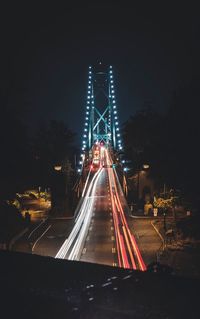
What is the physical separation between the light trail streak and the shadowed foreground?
1614 cm

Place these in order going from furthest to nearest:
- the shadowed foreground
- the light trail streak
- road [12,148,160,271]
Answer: the light trail streak < road [12,148,160,271] < the shadowed foreground

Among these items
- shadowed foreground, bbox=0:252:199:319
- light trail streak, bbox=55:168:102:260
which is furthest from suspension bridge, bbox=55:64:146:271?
shadowed foreground, bbox=0:252:199:319

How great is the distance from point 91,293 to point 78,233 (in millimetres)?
24366

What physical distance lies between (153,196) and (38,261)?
33.5 metres

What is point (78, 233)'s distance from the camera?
A: 96.0 feet

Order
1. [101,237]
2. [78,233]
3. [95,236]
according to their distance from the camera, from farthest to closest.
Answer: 1. [78,233]
2. [95,236]
3. [101,237]

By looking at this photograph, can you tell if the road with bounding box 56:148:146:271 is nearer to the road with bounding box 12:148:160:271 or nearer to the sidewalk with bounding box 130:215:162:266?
the road with bounding box 12:148:160:271

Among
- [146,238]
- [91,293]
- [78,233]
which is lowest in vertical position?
[146,238]

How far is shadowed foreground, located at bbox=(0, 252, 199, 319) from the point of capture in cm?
457

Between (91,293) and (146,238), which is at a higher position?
(91,293)

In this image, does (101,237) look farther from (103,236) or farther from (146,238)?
(146,238)

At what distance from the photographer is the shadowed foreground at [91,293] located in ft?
15.0

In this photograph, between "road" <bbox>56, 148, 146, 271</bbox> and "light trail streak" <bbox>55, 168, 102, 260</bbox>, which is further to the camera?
"light trail streak" <bbox>55, 168, 102, 260</bbox>

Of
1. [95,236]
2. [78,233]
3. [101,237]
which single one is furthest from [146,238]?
[78,233]
